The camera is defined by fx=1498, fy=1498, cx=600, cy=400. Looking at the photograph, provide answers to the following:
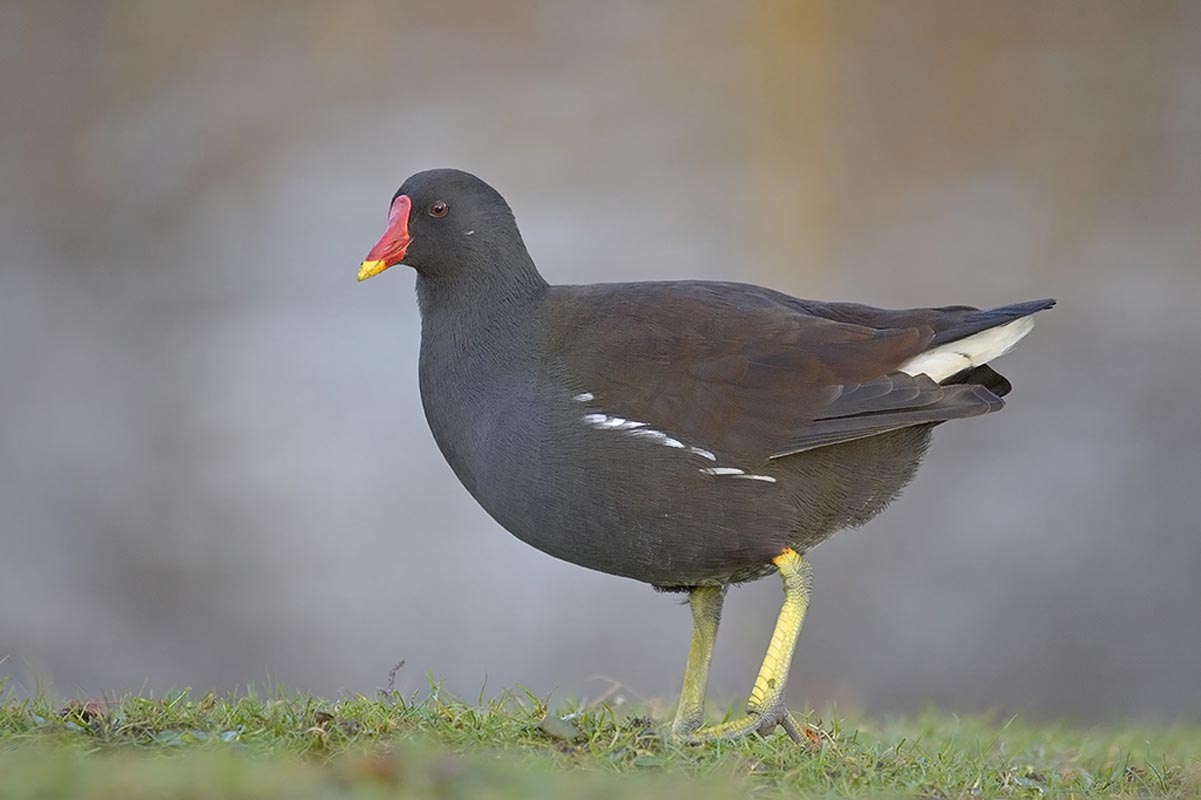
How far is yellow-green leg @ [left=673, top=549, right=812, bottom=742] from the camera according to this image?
15.8 feet

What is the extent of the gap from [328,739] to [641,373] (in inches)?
61.6

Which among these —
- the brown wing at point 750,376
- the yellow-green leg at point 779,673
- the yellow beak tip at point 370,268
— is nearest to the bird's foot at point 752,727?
the yellow-green leg at point 779,673

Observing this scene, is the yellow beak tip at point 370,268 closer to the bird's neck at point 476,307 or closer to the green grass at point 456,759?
the bird's neck at point 476,307

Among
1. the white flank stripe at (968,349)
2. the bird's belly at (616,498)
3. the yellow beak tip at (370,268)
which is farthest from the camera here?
the yellow beak tip at (370,268)

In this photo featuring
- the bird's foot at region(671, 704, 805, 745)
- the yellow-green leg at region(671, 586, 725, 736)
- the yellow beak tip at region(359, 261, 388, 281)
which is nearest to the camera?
the bird's foot at region(671, 704, 805, 745)

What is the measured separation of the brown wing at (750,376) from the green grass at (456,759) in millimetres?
998

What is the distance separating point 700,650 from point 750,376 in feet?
3.45

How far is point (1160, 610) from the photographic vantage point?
1020 centimetres

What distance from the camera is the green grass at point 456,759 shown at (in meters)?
3.28

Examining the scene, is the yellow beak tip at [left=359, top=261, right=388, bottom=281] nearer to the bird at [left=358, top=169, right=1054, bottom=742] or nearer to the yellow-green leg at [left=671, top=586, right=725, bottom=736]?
the bird at [left=358, top=169, right=1054, bottom=742]

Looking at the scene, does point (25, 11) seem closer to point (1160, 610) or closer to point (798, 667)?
point (798, 667)

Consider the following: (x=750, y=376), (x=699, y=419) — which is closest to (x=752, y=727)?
(x=699, y=419)

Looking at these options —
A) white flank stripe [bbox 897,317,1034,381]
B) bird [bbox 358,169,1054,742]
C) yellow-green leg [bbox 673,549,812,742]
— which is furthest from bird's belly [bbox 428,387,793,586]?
white flank stripe [bbox 897,317,1034,381]

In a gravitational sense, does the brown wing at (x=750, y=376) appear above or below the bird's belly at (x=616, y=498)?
above
